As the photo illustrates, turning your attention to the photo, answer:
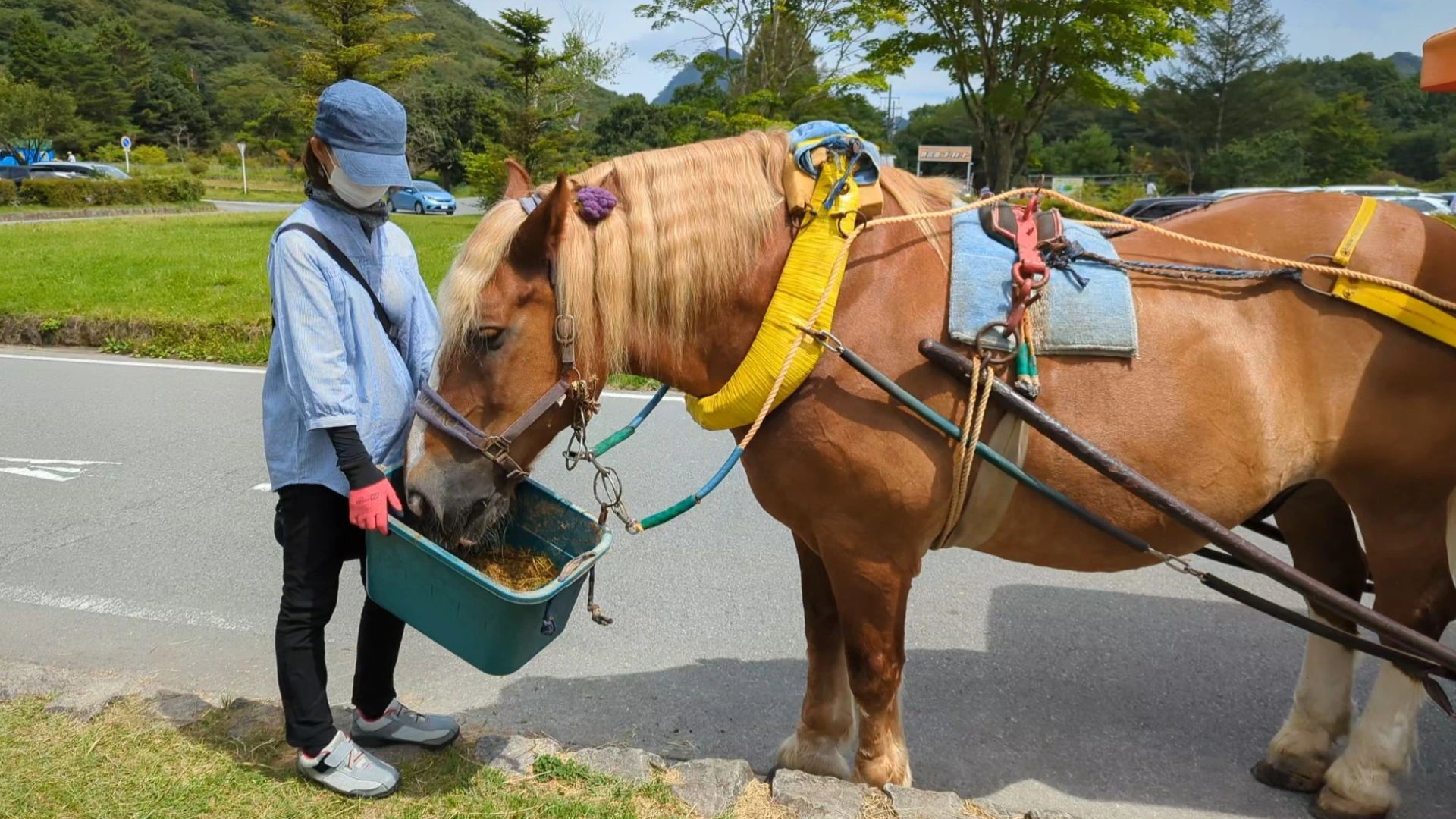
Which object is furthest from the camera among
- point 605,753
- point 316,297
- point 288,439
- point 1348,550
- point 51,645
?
point 51,645

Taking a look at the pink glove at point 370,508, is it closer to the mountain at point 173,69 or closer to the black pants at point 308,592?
the black pants at point 308,592

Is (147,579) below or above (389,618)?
below

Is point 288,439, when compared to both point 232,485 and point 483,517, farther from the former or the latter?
point 232,485

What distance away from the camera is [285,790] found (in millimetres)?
2201

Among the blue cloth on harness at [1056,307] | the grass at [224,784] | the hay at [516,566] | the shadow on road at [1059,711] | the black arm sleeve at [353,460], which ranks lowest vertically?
the shadow on road at [1059,711]

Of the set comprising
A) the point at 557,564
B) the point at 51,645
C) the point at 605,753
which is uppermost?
the point at 557,564

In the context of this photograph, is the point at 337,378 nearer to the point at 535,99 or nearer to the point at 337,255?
the point at 337,255

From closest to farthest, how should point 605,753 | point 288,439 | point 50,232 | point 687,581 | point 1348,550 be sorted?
point 288,439, point 605,753, point 1348,550, point 687,581, point 50,232

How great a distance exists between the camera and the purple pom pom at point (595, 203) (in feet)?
6.30

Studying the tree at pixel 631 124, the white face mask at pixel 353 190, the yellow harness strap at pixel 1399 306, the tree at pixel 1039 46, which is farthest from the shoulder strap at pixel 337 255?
the tree at pixel 631 124

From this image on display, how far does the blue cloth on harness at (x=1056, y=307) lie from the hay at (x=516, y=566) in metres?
1.22

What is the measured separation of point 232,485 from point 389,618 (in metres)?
3.13

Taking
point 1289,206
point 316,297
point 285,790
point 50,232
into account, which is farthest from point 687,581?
point 50,232

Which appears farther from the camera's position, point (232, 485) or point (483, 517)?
point (232, 485)
